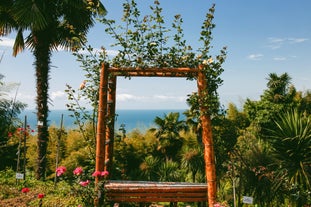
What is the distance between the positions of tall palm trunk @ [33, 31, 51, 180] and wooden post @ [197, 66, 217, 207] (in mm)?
5447

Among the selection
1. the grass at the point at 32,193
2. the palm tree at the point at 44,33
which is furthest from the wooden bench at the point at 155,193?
the palm tree at the point at 44,33

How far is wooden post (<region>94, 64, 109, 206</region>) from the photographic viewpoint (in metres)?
5.22

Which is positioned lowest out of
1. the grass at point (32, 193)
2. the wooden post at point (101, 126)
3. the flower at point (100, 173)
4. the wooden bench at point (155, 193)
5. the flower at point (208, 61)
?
the grass at point (32, 193)

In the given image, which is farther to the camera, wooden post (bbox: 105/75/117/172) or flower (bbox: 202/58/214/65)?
→ wooden post (bbox: 105/75/117/172)

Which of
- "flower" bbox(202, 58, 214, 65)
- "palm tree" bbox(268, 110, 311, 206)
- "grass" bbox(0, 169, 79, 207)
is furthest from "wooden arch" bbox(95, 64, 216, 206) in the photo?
"palm tree" bbox(268, 110, 311, 206)

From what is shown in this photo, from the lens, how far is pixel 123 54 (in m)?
5.50

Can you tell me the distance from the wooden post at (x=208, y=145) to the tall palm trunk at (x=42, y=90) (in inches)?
214

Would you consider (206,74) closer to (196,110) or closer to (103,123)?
(196,110)

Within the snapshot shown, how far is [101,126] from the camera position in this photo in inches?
207

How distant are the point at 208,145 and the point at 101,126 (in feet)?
6.03

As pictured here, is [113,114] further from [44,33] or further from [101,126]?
[44,33]

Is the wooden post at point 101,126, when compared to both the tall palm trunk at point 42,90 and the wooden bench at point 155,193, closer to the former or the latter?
the wooden bench at point 155,193

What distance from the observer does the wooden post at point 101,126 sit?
5.22 metres

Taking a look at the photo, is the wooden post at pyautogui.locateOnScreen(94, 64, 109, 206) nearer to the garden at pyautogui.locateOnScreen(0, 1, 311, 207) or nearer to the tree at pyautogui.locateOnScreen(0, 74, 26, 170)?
the garden at pyautogui.locateOnScreen(0, 1, 311, 207)
